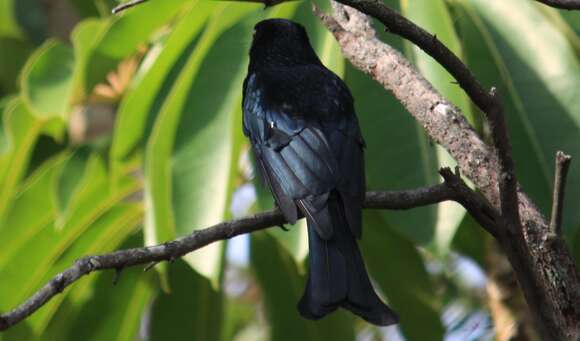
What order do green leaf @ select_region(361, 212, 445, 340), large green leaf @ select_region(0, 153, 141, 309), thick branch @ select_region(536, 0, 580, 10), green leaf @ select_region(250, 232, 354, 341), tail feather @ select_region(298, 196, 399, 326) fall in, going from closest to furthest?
thick branch @ select_region(536, 0, 580, 10) → tail feather @ select_region(298, 196, 399, 326) → large green leaf @ select_region(0, 153, 141, 309) → green leaf @ select_region(361, 212, 445, 340) → green leaf @ select_region(250, 232, 354, 341)

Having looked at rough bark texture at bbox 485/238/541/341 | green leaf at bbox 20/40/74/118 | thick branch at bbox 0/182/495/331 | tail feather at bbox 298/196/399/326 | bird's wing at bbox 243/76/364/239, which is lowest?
rough bark texture at bbox 485/238/541/341

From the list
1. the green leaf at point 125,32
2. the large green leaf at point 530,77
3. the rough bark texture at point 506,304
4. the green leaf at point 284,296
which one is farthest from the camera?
the green leaf at point 284,296

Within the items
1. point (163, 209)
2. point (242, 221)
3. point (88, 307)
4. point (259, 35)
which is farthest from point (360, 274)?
point (88, 307)

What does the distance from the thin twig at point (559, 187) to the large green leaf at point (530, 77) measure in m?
0.88

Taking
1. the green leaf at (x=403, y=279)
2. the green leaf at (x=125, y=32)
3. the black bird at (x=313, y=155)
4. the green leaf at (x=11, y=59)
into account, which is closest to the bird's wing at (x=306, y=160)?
the black bird at (x=313, y=155)

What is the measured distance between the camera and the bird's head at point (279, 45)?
165 inches

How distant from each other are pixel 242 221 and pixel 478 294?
3.28 m

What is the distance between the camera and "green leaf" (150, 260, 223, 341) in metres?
4.85

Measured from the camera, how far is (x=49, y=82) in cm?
443

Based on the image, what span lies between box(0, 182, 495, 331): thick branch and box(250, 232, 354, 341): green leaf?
1881 mm

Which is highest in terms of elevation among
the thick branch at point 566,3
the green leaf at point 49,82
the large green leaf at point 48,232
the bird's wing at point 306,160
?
the thick branch at point 566,3

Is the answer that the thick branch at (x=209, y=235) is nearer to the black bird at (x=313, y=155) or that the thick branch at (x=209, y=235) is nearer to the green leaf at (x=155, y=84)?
the black bird at (x=313, y=155)

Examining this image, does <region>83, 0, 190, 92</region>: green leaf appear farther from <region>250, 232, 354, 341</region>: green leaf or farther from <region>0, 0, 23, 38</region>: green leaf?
<region>0, 0, 23, 38</region>: green leaf

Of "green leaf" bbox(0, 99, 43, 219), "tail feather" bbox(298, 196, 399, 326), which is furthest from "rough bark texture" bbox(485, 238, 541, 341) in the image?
"green leaf" bbox(0, 99, 43, 219)
